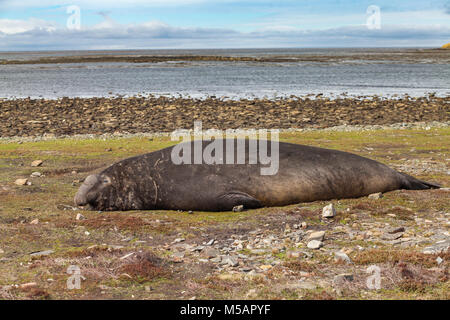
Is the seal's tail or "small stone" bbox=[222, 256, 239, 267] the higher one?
the seal's tail

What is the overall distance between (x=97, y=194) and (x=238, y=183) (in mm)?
3130

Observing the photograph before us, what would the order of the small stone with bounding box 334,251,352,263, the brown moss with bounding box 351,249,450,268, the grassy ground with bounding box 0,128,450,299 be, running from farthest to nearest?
the small stone with bounding box 334,251,352,263 < the brown moss with bounding box 351,249,450,268 < the grassy ground with bounding box 0,128,450,299

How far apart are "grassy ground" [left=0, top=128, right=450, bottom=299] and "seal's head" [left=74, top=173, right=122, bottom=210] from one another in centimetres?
34

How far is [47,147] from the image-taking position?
18.1m

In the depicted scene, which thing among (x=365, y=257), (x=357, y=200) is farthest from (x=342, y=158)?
(x=365, y=257)

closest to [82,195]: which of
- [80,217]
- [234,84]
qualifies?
[80,217]

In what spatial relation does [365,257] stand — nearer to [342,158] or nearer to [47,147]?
[342,158]

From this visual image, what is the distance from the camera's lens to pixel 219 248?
7379 millimetres

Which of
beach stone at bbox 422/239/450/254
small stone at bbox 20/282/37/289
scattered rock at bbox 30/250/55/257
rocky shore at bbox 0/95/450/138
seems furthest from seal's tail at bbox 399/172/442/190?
rocky shore at bbox 0/95/450/138

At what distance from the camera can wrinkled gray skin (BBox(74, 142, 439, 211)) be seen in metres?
9.98

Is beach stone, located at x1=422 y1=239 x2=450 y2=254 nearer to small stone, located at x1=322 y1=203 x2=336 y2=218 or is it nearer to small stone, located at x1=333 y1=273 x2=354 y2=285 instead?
small stone, located at x1=333 y1=273 x2=354 y2=285

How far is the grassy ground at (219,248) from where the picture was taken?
5.67 meters

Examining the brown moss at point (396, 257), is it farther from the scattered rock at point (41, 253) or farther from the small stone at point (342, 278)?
the scattered rock at point (41, 253)

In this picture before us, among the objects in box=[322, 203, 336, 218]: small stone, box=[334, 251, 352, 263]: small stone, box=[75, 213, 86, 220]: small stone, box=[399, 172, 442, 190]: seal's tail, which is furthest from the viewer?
box=[399, 172, 442, 190]: seal's tail
